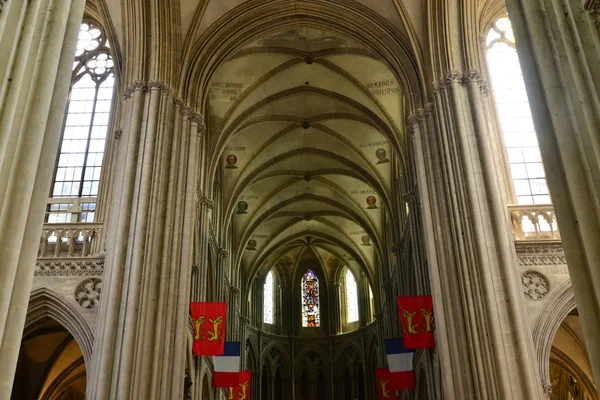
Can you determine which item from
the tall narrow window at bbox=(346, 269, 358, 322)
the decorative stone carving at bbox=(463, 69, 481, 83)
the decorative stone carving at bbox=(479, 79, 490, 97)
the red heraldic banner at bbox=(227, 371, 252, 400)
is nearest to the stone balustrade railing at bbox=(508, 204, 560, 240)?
the decorative stone carving at bbox=(479, 79, 490, 97)

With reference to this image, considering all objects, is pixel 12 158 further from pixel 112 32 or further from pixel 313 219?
pixel 313 219

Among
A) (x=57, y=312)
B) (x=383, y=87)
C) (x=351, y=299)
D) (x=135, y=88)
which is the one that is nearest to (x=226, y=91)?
(x=383, y=87)

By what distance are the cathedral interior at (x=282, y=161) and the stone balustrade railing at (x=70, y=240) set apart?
0.15ft

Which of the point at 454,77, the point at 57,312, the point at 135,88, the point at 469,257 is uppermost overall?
the point at 135,88

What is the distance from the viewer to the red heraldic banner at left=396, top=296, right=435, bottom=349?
50.6 feet

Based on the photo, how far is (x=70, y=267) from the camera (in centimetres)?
1538

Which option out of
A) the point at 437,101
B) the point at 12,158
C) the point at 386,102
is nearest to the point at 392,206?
the point at 386,102

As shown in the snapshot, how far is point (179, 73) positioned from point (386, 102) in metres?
8.45

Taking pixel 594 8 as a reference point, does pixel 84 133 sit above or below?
above

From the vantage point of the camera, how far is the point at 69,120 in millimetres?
18609

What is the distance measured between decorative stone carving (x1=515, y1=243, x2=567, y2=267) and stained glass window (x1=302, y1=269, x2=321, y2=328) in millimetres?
21670

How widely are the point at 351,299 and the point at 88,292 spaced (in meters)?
22.3

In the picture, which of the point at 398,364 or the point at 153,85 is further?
the point at 398,364

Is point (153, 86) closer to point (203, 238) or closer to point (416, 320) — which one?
point (203, 238)
